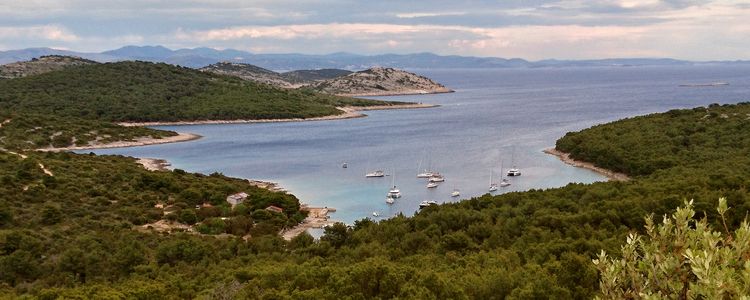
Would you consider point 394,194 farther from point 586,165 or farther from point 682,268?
point 682,268

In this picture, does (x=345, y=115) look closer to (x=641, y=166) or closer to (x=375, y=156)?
(x=375, y=156)

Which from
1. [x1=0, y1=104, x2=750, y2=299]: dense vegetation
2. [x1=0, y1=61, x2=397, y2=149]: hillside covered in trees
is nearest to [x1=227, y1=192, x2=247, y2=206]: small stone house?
[x1=0, y1=104, x2=750, y2=299]: dense vegetation

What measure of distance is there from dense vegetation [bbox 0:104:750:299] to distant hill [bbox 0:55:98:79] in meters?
127

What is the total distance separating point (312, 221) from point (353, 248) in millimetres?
15983

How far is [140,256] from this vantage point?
27203 mm

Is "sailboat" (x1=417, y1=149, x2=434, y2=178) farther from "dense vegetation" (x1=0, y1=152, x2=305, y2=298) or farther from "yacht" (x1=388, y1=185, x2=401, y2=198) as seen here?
"dense vegetation" (x1=0, y1=152, x2=305, y2=298)

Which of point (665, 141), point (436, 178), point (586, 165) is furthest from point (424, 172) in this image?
point (665, 141)

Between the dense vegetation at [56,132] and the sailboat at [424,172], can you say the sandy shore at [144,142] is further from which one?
the sailboat at [424,172]

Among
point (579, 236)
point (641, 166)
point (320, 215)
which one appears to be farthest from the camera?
point (641, 166)

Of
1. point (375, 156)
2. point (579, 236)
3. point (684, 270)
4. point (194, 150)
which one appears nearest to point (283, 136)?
point (194, 150)

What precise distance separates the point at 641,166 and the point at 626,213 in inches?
1192

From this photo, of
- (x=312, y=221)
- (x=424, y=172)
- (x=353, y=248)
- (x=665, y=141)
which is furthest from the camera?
(x=424, y=172)

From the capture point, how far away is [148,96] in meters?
130

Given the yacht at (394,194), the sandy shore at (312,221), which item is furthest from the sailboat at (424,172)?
the sandy shore at (312,221)
